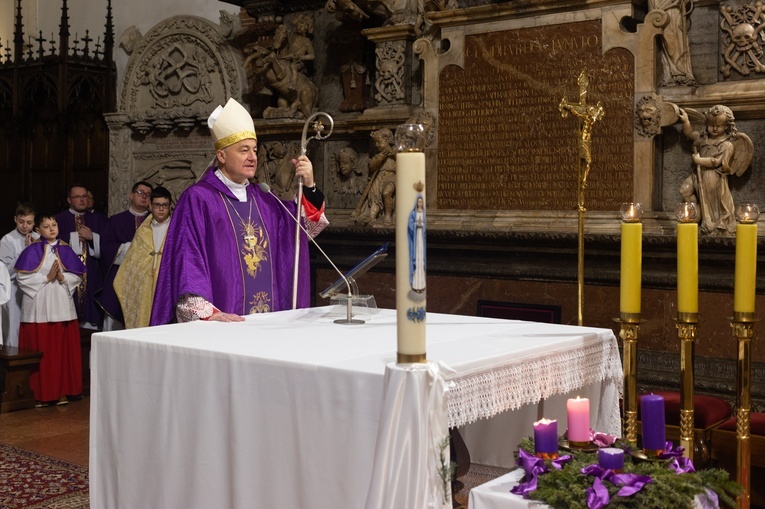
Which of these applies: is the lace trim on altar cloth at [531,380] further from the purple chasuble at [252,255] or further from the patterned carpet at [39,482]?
the patterned carpet at [39,482]

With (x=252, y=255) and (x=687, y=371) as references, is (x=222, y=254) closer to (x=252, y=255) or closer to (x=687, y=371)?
(x=252, y=255)

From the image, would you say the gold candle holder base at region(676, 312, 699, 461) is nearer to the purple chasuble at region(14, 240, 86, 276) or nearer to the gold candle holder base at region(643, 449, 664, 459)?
the gold candle holder base at region(643, 449, 664, 459)

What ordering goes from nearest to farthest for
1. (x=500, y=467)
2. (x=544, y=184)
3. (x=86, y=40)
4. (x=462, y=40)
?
(x=500, y=467)
(x=544, y=184)
(x=462, y=40)
(x=86, y=40)

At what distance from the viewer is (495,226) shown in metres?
7.09

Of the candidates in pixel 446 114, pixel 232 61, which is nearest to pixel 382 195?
pixel 446 114

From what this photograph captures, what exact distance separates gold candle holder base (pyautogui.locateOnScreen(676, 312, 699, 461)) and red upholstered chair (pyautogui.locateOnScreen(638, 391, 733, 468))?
119 cm

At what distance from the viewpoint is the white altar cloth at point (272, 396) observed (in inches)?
110

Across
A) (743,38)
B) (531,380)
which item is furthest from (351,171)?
(531,380)

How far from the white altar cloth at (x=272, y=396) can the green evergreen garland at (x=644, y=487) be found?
13.1 inches

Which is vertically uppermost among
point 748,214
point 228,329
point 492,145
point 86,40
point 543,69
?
point 86,40

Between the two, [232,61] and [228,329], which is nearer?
[228,329]

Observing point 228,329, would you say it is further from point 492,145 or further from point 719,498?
point 492,145

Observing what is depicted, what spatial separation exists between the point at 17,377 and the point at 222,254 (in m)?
3.53

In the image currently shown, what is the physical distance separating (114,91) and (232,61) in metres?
1.82
